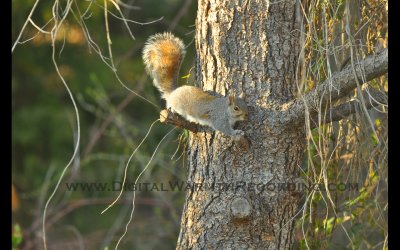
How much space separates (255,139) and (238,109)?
0.11m

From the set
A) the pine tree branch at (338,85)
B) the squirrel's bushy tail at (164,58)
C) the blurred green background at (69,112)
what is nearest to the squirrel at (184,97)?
the squirrel's bushy tail at (164,58)

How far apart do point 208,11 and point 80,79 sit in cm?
418

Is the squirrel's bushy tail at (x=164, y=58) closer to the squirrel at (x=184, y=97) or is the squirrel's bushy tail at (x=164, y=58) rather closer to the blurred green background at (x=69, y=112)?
the squirrel at (x=184, y=97)

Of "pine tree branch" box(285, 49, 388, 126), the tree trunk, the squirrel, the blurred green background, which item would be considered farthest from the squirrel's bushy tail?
the blurred green background

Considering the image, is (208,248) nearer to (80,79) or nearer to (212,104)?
(212,104)

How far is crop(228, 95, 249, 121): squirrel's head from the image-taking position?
215 cm

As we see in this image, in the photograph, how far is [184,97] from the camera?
2.47m

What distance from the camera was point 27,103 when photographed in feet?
21.5

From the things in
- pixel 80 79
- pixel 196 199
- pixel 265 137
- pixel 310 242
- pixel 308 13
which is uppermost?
pixel 80 79

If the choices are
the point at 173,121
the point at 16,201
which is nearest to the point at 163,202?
the point at 16,201

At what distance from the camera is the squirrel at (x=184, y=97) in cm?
218

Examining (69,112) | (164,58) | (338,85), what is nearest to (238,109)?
(338,85)

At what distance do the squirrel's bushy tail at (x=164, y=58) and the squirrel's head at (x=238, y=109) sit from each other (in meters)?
0.50

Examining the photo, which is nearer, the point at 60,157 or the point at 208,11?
the point at 208,11
